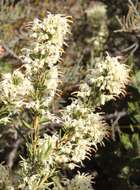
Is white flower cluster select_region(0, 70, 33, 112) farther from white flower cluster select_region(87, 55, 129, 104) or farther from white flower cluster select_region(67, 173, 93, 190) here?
white flower cluster select_region(67, 173, 93, 190)

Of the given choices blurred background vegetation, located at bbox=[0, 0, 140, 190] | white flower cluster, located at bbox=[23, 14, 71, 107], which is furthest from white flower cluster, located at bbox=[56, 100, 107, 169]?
blurred background vegetation, located at bbox=[0, 0, 140, 190]

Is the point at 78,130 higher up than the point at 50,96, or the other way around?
the point at 50,96

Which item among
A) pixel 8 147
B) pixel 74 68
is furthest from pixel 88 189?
pixel 8 147

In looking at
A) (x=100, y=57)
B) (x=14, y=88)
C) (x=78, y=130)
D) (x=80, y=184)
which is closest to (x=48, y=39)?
(x=14, y=88)

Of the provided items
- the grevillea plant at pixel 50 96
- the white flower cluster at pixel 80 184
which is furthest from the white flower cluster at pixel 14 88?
the white flower cluster at pixel 80 184

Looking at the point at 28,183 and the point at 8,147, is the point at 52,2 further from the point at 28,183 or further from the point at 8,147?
the point at 28,183

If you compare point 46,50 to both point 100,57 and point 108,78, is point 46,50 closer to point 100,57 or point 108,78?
point 108,78
